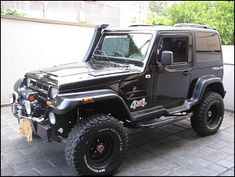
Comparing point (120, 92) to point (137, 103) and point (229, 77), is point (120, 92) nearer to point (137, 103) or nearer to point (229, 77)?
point (137, 103)

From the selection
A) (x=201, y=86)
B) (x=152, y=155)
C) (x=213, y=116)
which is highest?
(x=201, y=86)

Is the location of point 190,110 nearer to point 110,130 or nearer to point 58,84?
point 110,130

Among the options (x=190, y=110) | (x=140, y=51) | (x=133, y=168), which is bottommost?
(x=133, y=168)

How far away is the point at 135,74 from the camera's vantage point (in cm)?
371

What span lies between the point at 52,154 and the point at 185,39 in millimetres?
2576

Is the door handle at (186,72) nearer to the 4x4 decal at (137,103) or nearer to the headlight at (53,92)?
the 4x4 decal at (137,103)

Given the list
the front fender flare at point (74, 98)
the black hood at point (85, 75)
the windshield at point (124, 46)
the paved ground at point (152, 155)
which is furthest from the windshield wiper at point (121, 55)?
the paved ground at point (152, 155)

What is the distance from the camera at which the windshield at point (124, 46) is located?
4027 mm

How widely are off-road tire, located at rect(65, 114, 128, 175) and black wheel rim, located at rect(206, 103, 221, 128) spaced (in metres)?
2.05

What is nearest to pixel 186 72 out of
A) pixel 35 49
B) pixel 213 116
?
pixel 213 116

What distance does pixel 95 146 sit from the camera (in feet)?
11.1

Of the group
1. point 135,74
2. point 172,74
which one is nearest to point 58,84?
point 135,74

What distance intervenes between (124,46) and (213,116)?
2.04 meters

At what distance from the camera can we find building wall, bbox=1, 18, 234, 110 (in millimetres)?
6270
